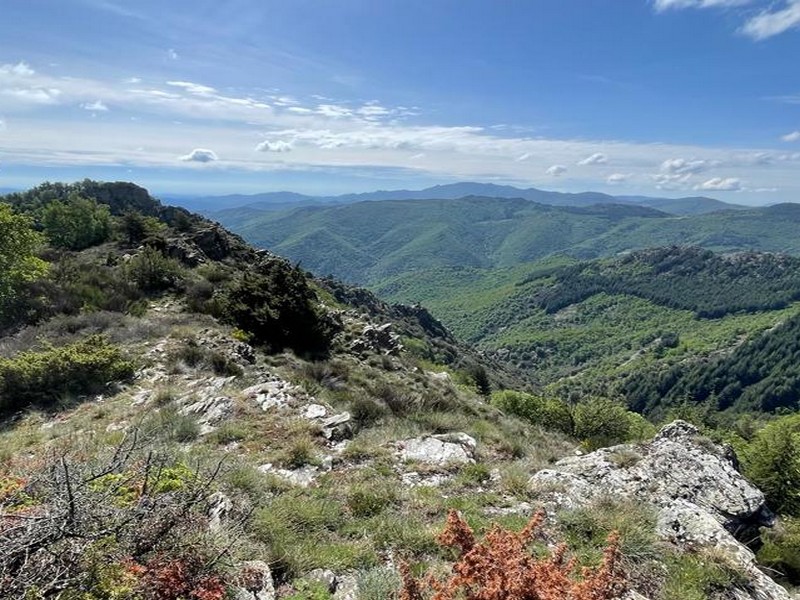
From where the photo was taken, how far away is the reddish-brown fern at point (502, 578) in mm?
3465

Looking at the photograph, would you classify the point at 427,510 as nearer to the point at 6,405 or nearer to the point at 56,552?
the point at 56,552

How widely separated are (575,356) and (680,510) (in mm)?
190733

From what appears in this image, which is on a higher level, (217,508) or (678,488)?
(217,508)

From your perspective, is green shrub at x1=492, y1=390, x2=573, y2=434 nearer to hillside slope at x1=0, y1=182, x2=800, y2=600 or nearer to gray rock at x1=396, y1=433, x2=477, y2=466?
hillside slope at x1=0, y1=182, x2=800, y2=600

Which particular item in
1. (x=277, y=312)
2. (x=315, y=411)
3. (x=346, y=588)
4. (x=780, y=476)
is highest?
(x=346, y=588)

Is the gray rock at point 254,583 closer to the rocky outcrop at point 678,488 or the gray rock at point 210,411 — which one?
the rocky outcrop at point 678,488

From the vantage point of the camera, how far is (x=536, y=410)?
2998cm

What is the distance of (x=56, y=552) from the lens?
11.3 feet

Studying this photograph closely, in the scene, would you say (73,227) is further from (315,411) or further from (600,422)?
(600,422)

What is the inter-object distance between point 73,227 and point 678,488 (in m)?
37.0

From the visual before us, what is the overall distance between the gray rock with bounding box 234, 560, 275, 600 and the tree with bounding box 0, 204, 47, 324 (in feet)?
55.7

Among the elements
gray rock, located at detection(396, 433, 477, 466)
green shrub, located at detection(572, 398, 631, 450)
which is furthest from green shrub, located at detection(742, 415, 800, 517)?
gray rock, located at detection(396, 433, 477, 466)

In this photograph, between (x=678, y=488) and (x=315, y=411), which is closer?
(x=678, y=488)

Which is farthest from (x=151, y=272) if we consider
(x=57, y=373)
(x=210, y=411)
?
(x=210, y=411)
